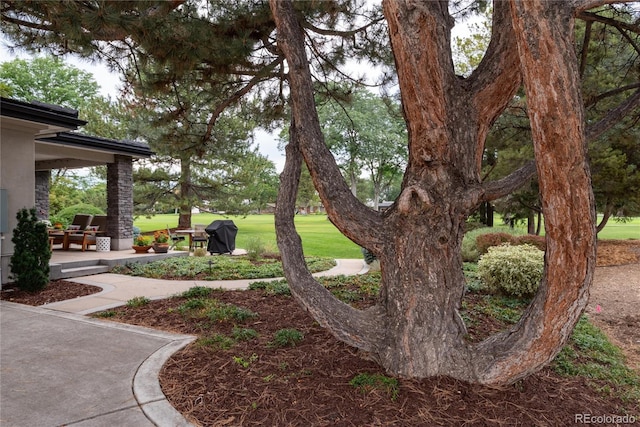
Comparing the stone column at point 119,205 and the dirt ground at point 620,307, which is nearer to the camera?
the dirt ground at point 620,307

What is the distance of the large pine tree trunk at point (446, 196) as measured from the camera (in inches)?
77.5

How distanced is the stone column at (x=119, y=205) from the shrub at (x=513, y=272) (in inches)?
414

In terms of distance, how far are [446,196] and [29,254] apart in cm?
717

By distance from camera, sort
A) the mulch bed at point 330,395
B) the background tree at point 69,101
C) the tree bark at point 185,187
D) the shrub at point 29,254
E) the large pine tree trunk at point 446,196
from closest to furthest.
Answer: the large pine tree trunk at point 446,196 < the mulch bed at point 330,395 < the shrub at point 29,254 < the background tree at point 69,101 < the tree bark at point 185,187

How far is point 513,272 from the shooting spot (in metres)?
6.25

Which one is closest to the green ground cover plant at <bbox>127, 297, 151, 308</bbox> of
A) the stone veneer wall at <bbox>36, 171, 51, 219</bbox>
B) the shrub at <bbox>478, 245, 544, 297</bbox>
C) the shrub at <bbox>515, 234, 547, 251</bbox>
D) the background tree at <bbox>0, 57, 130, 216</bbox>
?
the shrub at <bbox>478, 245, 544, 297</bbox>

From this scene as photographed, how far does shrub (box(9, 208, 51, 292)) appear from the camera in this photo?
665 centimetres

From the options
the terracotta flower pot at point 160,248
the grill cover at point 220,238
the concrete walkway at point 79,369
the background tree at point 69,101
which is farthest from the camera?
the background tree at point 69,101

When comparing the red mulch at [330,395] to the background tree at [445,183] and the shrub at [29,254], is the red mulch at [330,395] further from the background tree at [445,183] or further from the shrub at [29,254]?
the shrub at [29,254]

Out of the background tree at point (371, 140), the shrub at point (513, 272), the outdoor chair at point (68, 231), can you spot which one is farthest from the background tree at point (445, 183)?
the background tree at point (371, 140)

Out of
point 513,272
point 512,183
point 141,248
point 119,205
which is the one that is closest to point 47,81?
point 119,205

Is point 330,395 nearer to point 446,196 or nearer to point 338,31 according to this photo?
point 446,196

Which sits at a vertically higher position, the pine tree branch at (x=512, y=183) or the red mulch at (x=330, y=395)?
the pine tree branch at (x=512, y=183)

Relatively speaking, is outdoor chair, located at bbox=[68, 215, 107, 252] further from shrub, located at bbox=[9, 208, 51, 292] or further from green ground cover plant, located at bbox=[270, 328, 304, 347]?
green ground cover plant, located at bbox=[270, 328, 304, 347]
